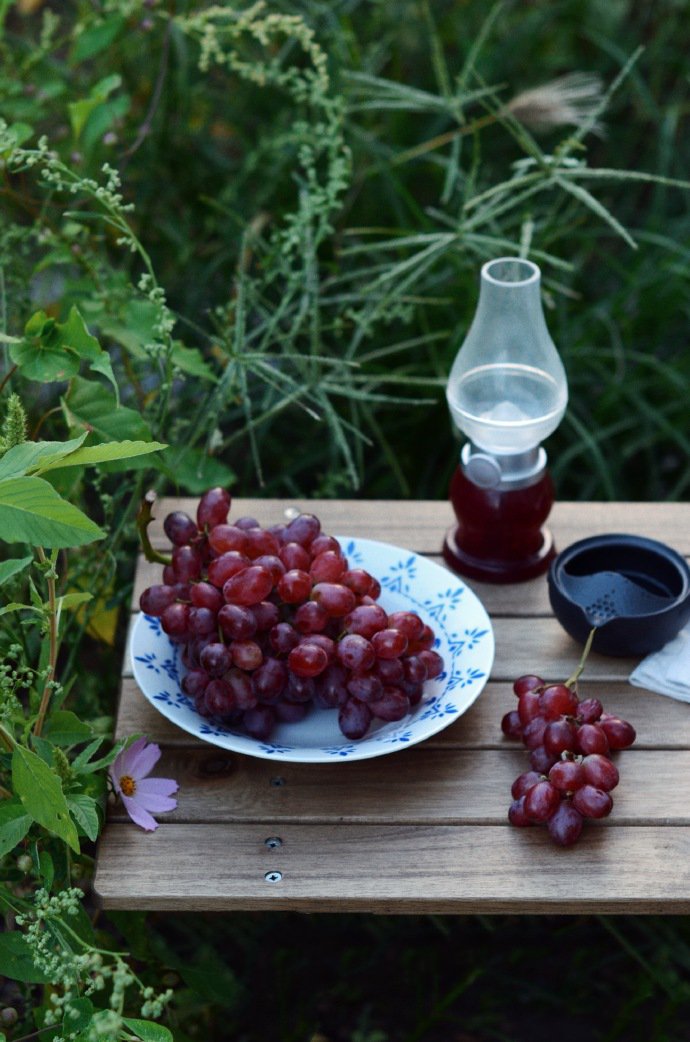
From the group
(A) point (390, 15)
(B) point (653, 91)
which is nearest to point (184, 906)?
(A) point (390, 15)

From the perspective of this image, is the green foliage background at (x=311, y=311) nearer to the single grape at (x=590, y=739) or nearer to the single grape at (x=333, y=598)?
the single grape at (x=333, y=598)

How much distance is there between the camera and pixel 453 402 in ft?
4.95

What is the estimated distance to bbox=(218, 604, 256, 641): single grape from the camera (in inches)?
48.9

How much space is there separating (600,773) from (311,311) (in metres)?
0.83

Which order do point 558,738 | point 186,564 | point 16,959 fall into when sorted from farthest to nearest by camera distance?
point 186,564
point 558,738
point 16,959

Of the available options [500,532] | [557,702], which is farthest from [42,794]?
[500,532]

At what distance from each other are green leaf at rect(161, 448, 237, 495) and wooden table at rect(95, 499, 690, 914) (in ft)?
1.14

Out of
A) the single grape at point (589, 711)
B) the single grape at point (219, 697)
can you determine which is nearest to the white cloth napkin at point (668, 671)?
the single grape at point (589, 711)

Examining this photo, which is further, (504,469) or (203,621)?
(504,469)

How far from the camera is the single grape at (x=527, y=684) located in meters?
1.29

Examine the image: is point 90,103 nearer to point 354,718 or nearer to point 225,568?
point 225,568

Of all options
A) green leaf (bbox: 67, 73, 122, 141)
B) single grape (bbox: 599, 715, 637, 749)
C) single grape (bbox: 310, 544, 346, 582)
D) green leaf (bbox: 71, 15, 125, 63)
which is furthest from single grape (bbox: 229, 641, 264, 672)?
green leaf (bbox: 71, 15, 125, 63)

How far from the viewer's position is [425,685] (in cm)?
134

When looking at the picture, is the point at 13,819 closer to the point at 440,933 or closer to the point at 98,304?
the point at 98,304
